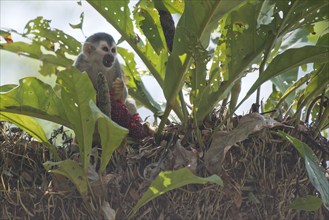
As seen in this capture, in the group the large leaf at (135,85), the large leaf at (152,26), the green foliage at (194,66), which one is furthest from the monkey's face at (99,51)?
the large leaf at (152,26)

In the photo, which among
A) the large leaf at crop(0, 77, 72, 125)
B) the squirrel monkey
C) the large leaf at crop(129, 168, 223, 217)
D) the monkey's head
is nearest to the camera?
the large leaf at crop(129, 168, 223, 217)

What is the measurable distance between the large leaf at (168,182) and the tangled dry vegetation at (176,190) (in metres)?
0.10

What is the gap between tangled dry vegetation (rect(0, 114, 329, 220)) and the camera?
2186mm

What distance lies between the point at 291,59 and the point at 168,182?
2.18ft

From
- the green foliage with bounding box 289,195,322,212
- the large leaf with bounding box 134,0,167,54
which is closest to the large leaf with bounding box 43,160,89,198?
the large leaf with bounding box 134,0,167,54

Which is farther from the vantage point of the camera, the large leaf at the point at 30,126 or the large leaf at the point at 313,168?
the large leaf at the point at 30,126

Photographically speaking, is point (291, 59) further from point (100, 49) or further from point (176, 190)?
point (100, 49)

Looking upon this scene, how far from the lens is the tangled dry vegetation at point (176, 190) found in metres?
2.19

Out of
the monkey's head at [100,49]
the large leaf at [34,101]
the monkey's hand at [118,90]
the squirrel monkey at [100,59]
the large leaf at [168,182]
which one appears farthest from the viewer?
the monkey's head at [100,49]

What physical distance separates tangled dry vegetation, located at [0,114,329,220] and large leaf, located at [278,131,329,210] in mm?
107

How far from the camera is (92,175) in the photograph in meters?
2.16

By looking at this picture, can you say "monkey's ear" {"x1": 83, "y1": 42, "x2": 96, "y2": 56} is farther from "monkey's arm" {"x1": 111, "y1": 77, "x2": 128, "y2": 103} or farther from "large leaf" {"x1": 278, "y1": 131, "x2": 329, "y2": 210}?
"large leaf" {"x1": 278, "y1": 131, "x2": 329, "y2": 210}

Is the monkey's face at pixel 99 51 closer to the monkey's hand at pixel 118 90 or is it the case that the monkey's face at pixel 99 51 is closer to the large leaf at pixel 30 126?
the monkey's hand at pixel 118 90

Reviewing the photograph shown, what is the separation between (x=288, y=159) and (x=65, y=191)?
77cm
